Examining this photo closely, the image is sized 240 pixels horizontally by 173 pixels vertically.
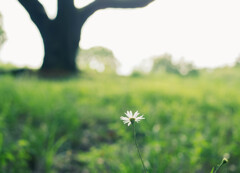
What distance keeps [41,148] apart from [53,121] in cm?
37

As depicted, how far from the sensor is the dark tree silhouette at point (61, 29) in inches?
259

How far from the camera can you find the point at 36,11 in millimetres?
6652

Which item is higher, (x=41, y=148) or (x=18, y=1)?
(x=18, y=1)

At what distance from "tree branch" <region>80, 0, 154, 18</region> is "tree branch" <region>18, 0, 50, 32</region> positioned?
1061 mm

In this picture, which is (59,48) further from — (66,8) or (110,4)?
(110,4)

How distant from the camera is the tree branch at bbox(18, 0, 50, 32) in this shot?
20.6 ft

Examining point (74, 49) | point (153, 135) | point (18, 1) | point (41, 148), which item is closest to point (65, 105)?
point (41, 148)

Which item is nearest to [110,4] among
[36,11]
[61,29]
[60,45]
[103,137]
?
[61,29]

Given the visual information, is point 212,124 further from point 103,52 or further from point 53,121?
point 103,52

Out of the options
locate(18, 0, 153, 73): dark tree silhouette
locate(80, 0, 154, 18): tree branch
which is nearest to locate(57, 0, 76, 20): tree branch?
locate(18, 0, 153, 73): dark tree silhouette

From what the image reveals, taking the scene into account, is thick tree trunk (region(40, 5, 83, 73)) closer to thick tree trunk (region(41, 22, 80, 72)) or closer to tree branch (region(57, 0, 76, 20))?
thick tree trunk (region(41, 22, 80, 72))

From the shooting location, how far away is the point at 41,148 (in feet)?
5.51

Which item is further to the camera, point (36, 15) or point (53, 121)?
point (36, 15)

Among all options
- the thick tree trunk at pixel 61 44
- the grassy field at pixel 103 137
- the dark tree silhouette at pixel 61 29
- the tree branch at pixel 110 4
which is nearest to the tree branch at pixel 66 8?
the dark tree silhouette at pixel 61 29
